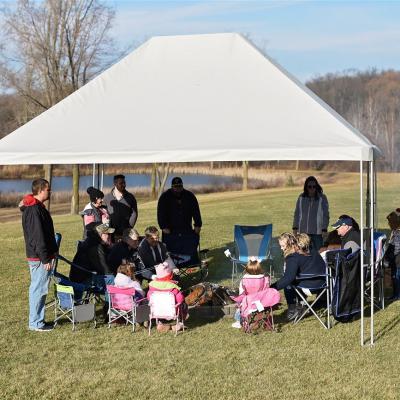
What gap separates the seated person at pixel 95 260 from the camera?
747cm

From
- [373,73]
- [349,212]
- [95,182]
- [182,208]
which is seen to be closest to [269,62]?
[182,208]

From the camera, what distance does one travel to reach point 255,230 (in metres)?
10.1

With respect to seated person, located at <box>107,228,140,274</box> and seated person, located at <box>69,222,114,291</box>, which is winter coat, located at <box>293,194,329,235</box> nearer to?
seated person, located at <box>107,228,140,274</box>

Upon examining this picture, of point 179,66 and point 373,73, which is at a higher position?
point 373,73

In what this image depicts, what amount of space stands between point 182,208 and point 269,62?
2.29 m

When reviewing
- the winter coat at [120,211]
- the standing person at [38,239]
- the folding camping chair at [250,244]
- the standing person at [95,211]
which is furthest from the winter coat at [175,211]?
the standing person at [38,239]

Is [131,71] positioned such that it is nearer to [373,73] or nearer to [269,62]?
[269,62]

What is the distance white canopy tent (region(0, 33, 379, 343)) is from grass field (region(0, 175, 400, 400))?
136 cm

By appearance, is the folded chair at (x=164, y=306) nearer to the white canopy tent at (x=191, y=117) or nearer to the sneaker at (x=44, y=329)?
the sneaker at (x=44, y=329)

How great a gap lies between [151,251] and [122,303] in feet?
3.28

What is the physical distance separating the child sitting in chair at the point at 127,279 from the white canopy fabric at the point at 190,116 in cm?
108

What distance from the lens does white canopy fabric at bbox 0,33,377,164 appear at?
6.88 m

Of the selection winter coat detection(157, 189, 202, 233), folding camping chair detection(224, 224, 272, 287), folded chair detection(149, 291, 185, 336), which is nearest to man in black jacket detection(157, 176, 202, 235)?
winter coat detection(157, 189, 202, 233)

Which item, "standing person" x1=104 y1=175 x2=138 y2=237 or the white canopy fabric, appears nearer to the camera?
the white canopy fabric
